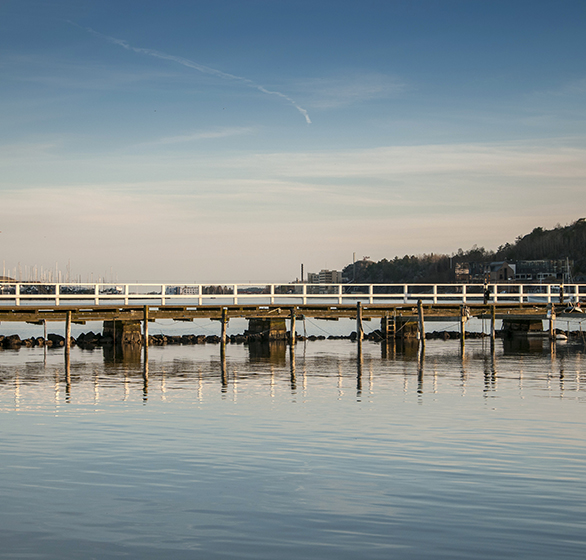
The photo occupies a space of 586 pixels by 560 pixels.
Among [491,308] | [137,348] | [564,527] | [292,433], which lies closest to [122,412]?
[292,433]

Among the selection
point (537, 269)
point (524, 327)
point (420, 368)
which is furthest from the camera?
point (537, 269)

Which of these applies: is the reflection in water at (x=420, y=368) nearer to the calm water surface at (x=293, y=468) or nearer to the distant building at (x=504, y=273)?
the calm water surface at (x=293, y=468)

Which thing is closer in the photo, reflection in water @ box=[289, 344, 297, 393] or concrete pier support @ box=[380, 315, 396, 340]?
reflection in water @ box=[289, 344, 297, 393]

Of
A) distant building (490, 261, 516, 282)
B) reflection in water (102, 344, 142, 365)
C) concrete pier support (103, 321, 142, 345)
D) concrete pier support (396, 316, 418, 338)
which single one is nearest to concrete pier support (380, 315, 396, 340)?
concrete pier support (396, 316, 418, 338)

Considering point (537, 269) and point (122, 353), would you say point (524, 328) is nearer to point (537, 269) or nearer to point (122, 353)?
point (122, 353)

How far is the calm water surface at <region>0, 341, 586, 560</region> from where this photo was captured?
9.41 metres

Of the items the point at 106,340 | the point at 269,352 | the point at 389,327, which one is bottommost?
the point at 269,352

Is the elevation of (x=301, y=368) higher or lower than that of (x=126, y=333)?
A: lower

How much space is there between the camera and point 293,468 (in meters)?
13.3

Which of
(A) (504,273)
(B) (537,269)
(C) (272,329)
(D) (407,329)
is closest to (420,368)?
(D) (407,329)

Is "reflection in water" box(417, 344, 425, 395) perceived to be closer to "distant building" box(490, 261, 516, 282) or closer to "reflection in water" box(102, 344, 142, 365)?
"reflection in water" box(102, 344, 142, 365)

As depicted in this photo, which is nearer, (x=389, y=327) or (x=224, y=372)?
(x=224, y=372)

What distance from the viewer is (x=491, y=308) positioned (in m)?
46.3

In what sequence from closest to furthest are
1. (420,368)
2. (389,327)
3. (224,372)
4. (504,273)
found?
(224,372), (420,368), (389,327), (504,273)
